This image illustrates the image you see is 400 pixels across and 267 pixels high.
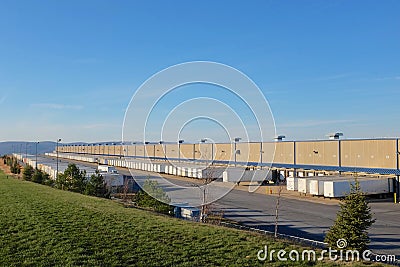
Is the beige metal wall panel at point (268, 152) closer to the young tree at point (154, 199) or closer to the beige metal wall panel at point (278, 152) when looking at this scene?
the beige metal wall panel at point (278, 152)

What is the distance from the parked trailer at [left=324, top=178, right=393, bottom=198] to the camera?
1179 inches

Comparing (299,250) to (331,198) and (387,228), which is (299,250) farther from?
(331,198)

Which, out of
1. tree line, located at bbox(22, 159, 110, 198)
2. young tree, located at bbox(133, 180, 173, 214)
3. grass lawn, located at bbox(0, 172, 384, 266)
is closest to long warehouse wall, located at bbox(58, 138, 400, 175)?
tree line, located at bbox(22, 159, 110, 198)

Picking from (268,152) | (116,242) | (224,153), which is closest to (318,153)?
(268,152)

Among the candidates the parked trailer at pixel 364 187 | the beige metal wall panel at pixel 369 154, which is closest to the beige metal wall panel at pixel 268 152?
the beige metal wall panel at pixel 369 154

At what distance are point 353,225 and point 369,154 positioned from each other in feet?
84.0

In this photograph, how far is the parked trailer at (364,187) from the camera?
98.3ft

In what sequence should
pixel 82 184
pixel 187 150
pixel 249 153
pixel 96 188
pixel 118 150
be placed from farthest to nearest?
pixel 118 150 → pixel 187 150 → pixel 249 153 → pixel 82 184 → pixel 96 188

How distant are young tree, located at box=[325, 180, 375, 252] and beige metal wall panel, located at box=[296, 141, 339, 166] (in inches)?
1100

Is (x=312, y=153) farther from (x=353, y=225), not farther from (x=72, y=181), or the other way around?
(x=353, y=225)

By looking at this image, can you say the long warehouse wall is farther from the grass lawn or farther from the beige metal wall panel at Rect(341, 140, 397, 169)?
the grass lawn

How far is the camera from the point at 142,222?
12.6m

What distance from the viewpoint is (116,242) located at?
9.62 m

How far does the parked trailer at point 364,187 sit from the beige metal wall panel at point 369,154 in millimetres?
1691
